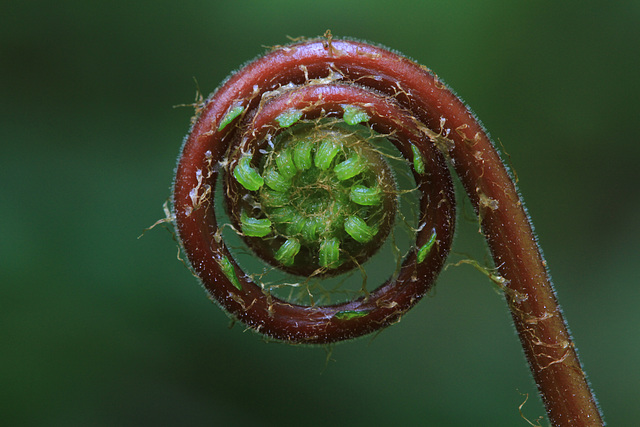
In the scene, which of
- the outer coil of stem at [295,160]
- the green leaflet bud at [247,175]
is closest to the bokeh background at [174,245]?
the outer coil of stem at [295,160]

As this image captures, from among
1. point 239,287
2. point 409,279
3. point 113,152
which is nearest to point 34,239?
point 113,152

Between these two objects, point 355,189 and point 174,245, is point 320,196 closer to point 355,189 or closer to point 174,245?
point 355,189

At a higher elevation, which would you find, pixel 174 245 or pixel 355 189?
pixel 174 245

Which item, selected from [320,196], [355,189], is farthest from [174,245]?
[355,189]


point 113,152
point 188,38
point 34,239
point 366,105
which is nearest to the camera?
point 366,105

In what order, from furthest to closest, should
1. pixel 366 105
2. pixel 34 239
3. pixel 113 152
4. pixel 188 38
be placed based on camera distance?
1. pixel 188 38
2. pixel 113 152
3. pixel 34 239
4. pixel 366 105

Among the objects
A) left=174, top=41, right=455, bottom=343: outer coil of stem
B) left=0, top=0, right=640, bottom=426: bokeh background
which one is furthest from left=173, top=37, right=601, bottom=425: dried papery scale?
left=0, top=0, right=640, bottom=426: bokeh background

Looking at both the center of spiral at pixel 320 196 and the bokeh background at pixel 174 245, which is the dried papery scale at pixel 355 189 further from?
the bokeh background at pixel 174 245

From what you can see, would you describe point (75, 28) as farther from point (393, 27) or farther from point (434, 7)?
point (434, 7)
